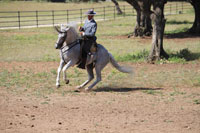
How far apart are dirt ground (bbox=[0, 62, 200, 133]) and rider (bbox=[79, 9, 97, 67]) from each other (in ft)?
4.08

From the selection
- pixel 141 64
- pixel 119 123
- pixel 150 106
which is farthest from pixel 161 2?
pixel 119 123

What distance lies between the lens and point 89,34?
10469 mm

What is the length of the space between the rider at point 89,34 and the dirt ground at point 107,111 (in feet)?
A: 4.08

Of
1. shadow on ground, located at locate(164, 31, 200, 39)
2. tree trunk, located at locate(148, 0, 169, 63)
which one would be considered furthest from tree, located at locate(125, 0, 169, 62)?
shadow on ground, located at locate(164, 31, 200, 39)

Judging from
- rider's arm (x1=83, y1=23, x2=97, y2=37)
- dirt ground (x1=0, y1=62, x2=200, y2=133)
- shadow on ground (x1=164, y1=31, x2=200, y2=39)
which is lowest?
dirt ground (x1=0, y1=62, x2=200, y2=133)

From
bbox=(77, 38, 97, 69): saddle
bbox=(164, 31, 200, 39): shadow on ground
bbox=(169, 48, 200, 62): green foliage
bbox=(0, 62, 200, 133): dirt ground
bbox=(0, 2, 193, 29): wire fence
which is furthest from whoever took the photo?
bbox=(0, 2, 193, 29): wire fence

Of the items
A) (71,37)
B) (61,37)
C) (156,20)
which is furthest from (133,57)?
(61,37)

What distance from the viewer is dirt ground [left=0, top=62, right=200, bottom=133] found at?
24.2 ft

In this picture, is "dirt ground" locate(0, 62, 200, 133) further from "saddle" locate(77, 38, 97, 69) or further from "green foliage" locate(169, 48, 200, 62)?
"green foliage" locate(169, 48, 200, 62)

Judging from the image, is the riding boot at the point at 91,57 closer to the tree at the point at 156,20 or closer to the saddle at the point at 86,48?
the saddle at the point at 86,48

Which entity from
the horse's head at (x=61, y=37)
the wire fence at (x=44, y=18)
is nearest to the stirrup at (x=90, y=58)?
the horse's head at (x=61, y=37)

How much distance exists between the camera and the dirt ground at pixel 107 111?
290 inches

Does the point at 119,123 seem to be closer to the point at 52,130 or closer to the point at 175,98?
the point at 52,130

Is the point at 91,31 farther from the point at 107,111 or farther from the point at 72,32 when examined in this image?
the point at 107,111
